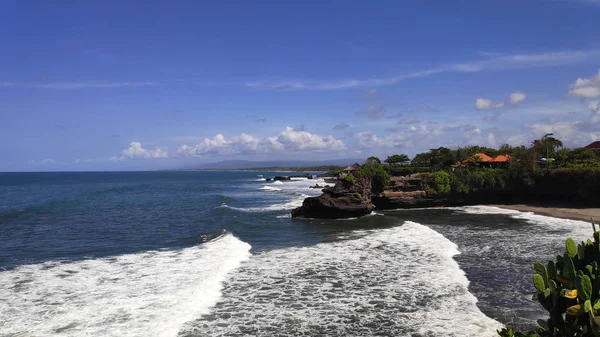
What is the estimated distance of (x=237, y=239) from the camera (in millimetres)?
25406

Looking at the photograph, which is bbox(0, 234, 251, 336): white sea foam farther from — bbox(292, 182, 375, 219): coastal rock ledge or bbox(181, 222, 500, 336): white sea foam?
bbox(292, 182, 375, 219): coastal rock ledge

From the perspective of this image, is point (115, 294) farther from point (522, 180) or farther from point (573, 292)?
point (522, 180)

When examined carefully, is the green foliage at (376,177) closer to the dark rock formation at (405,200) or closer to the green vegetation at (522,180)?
the dark rock formation at (405,200)

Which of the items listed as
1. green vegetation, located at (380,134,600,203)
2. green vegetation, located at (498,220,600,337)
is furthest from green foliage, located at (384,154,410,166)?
green vegetation, located at (498,220,600,337)

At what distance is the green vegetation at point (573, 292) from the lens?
5320 millimetres

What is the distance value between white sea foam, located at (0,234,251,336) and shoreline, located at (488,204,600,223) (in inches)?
1064

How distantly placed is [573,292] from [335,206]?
3061 cm

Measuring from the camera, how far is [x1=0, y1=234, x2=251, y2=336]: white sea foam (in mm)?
11500

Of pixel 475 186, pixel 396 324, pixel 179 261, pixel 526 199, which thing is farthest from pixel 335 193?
pixel 396 324

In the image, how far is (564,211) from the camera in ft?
115

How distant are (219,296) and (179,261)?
6077 mm

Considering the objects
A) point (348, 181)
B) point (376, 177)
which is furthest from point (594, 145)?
point (348, 181)

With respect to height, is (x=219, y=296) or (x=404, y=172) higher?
(x=404, y=172)

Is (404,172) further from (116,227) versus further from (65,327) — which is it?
(65,327)
